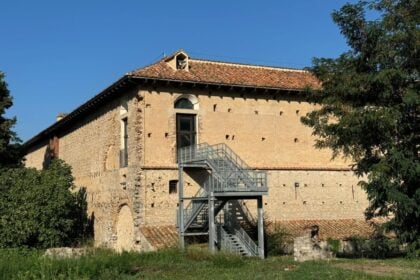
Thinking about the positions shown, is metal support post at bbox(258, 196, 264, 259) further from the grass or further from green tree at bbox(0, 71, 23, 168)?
green tree at bbox(0, 71, 23, 168)

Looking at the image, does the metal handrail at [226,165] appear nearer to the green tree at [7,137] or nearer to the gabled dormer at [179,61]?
the gabled dormer at [179,61]

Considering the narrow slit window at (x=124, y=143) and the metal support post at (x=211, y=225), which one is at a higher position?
the narrow slit window at (x=124, y=143)

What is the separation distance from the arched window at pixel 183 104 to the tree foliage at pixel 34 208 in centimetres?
733

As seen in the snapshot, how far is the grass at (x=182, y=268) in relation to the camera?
12914mm

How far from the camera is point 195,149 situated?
25.9 metres

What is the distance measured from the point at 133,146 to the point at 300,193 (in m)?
9.49

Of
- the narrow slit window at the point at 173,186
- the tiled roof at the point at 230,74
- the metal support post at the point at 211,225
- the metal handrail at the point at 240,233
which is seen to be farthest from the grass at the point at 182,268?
the tiled roof at the point at 230,74

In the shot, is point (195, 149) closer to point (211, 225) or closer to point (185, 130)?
point (185, 130)

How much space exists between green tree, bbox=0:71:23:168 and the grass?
14687 mm

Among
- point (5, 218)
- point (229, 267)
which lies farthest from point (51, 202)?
point (229, 267)

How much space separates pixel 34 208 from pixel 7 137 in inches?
243

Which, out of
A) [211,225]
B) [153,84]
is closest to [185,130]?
[153,84]

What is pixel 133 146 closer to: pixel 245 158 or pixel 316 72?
pixel 245 158

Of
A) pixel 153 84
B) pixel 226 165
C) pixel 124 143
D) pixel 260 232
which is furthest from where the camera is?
pixel 124 143
